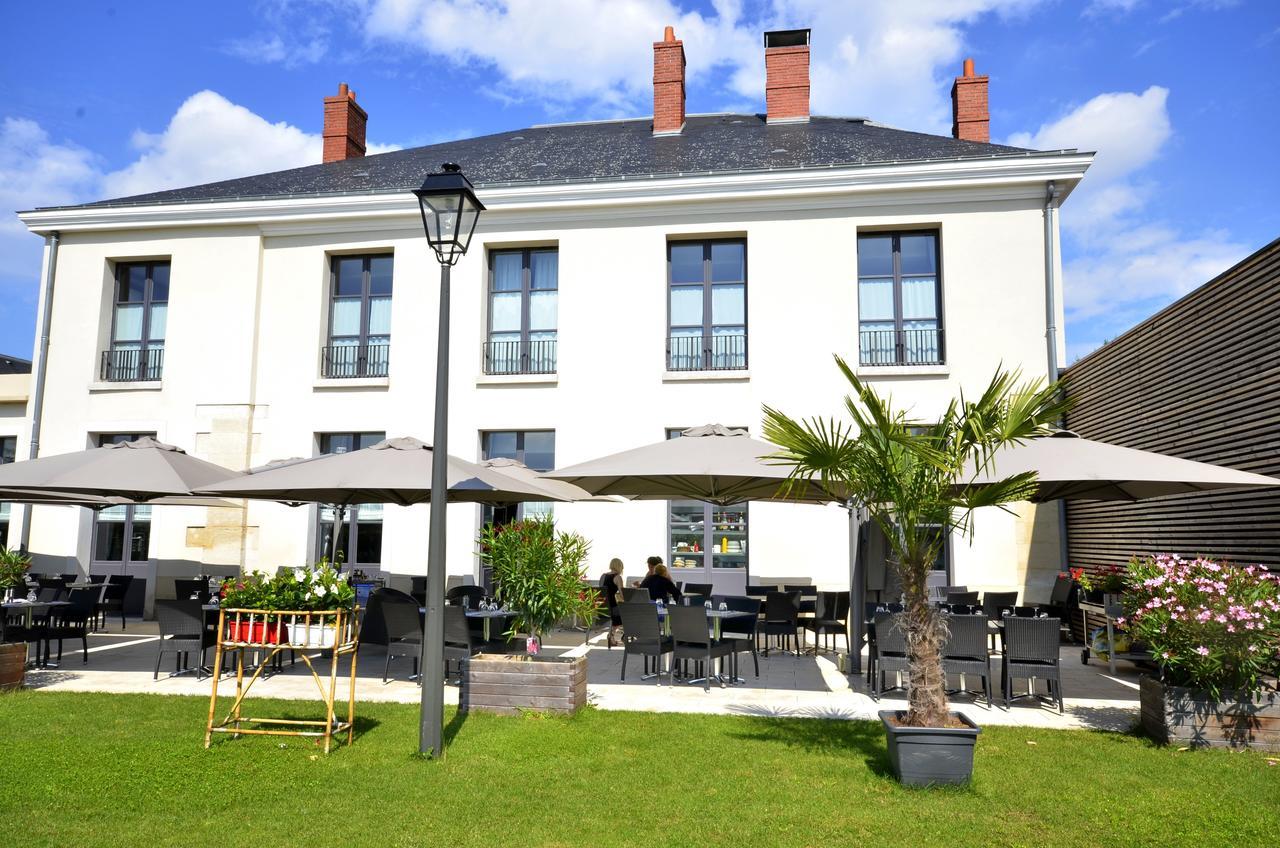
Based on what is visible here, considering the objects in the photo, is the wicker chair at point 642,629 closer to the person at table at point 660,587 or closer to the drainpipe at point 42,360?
the person at table at point 660,587

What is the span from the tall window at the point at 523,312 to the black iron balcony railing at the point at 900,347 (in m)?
5.38

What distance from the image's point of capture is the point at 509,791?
5.30m

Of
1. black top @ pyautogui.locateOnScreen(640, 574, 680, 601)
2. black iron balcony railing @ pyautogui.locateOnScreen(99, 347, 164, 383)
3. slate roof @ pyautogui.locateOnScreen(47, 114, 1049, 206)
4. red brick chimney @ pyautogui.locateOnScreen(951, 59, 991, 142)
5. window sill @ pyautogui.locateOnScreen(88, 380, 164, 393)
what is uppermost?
red brick chimney @ pyautogui.locateOnScreen(951, 59, 991, 142)

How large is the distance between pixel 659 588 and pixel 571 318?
5.90 meters

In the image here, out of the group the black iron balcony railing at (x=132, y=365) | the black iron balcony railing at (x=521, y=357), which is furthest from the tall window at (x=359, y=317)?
the black iron balcony railing at (x=132, y=365)

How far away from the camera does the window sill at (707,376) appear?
1477 cm

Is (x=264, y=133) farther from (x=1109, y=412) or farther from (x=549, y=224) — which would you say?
(x=1109, y=412)

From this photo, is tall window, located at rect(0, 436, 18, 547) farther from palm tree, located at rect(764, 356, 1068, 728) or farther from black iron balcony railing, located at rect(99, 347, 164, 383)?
palm tree, located at rect(764, 356, 1068, 728)

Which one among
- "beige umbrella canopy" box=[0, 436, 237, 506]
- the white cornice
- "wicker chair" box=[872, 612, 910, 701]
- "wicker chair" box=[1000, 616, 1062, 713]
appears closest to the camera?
"wicker chair" box=[1000, 616, 1062, 713]

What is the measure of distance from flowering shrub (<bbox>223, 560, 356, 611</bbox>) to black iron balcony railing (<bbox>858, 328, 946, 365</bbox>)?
413 inches

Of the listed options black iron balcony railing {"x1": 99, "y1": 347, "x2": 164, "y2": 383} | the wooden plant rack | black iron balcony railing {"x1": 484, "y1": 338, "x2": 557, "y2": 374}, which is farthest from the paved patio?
black iron balcony railing {"x1": 99, "y1": 347, "x2": 164, "y2": 383}

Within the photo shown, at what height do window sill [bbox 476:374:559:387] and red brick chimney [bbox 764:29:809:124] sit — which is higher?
red brick chimney [bbox 764:29:809:124]

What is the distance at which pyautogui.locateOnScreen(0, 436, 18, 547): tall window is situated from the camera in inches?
679

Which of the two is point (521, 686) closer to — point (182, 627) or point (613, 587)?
point (182, 627)
